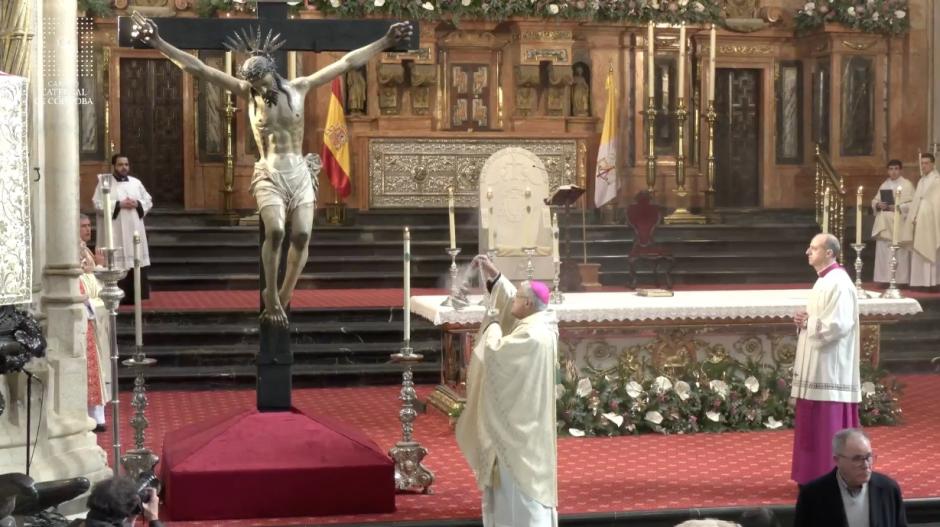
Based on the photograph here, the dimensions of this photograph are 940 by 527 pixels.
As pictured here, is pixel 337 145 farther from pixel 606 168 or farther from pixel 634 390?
pixel 634 390

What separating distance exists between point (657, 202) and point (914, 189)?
125 inches

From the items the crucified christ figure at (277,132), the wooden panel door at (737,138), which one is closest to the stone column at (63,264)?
the crucified christ figure at (277,132)

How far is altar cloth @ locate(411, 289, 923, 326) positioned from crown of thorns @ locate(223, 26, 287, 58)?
11.5 ft

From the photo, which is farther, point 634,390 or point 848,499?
point 634,390

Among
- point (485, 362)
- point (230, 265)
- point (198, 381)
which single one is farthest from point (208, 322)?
point (485, 362)

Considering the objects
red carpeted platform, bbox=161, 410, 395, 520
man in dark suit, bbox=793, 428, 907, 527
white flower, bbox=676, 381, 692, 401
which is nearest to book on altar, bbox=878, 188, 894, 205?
white flower, bbox=676, 381, 692, 401

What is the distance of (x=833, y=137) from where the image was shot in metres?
20.5

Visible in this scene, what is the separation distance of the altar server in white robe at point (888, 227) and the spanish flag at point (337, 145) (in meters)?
6.12

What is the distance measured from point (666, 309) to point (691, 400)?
692mm

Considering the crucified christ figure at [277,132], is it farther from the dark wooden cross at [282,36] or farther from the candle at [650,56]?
the candle at [650,56]

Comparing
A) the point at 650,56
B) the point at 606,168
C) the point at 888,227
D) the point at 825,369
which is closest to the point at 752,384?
the point at 825,369

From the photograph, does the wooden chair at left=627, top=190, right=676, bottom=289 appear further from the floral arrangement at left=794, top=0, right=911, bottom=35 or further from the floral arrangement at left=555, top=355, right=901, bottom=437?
the floral arrangement at left=555, top=355, right=901, bottom=437

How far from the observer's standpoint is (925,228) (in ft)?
58.5

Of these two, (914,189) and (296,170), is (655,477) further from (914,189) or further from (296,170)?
(914,189)
